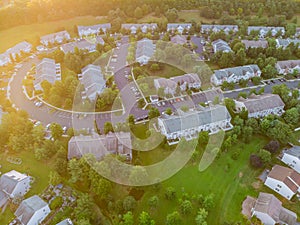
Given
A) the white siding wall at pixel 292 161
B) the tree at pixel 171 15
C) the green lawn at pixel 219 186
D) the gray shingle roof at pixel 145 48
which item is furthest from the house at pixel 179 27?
the white siding wall at pixel 292 161

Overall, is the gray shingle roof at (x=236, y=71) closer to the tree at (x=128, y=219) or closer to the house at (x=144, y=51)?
the house at (x=144, y=51)

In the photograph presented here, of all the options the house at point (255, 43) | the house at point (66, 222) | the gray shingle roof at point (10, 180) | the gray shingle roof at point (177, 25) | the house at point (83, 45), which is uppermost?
the house at point (83, 45)

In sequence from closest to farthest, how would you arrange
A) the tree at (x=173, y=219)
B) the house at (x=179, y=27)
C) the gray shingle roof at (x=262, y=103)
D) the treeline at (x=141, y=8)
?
the tree at (x=173, y=219) → the gray shingle roof at (x=262, y=103) → the house at (x=179, y=27) → the treeline at (x=141, y=8)

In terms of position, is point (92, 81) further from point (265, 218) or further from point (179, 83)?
point (265, 218)

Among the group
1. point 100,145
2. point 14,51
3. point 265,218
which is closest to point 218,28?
point 100,145

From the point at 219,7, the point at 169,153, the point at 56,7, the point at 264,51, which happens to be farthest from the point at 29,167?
the point at 219,7

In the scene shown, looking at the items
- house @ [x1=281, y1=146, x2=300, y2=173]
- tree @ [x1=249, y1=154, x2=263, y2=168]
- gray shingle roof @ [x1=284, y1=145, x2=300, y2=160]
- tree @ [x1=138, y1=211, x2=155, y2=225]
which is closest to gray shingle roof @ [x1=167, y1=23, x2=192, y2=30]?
gray shingle roof @ [x1=284, y1=145, x2=300, y2=160]

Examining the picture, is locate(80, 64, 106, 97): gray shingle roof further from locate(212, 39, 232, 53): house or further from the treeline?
the treeline
